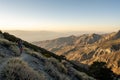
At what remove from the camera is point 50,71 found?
52.1 ft

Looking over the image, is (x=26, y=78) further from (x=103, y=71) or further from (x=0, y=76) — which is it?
(x=103, y=71)

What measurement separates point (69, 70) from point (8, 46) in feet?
21.2

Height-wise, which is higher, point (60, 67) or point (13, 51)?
point (13, 51)

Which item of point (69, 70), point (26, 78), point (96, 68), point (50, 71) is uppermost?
point (26, 78)

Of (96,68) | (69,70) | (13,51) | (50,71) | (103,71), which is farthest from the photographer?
(96,68)

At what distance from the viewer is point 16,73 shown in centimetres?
973

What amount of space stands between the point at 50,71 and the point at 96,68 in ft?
100

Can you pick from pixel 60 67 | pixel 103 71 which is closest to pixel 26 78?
pixel 60 67

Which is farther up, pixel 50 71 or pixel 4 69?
pixel 4 69

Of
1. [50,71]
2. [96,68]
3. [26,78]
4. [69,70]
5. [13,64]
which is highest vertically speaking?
[13,64]

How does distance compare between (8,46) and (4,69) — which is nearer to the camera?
(4,69)

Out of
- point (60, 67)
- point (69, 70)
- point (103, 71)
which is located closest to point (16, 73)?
point (60, 67)

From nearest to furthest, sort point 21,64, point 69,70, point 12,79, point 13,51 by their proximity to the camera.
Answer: point 12,79 → point 21,64 → point 13,51 → point 69,70

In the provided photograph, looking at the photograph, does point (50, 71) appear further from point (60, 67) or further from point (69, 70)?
point (69, 70)
